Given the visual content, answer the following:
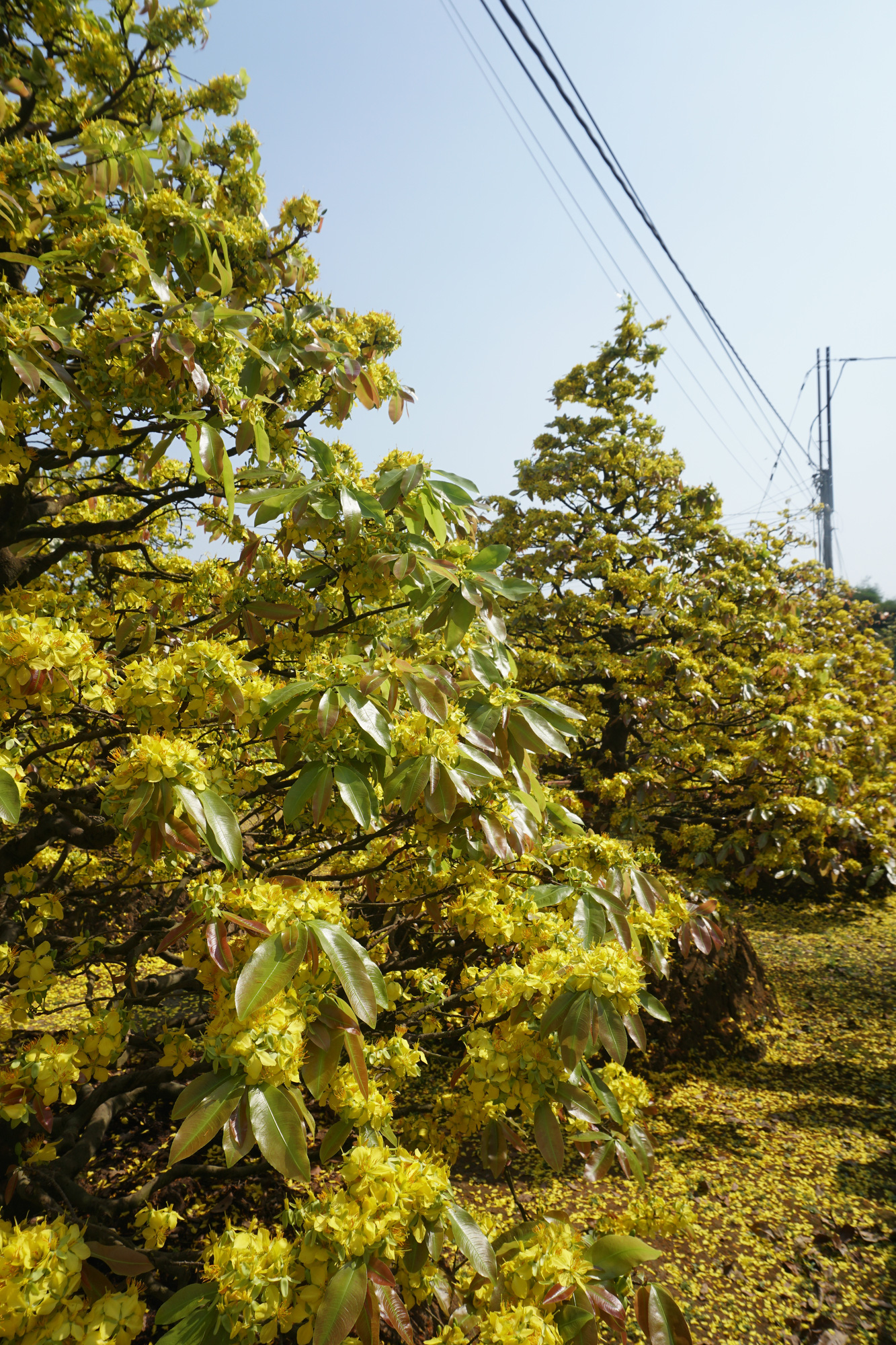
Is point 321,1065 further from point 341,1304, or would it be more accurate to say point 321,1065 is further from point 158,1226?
point 158,1226

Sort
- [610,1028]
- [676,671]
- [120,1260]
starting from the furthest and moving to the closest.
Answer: [676,671], [610,1028], [120,1260]

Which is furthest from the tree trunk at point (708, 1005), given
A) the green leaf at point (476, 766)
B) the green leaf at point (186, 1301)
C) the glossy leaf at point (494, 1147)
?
the green leaf at point (186, 1301)

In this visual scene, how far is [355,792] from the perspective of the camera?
1.30 m

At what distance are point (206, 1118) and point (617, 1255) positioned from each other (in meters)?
0.88

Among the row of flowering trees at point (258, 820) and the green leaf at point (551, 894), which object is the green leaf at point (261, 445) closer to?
the row of flowering trees at point (258, 820)

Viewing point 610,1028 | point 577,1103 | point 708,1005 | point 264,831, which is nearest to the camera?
point 610,1028

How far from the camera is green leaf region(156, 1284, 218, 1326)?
1.04 meters

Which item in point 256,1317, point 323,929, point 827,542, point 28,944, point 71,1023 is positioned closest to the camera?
point 256,1317

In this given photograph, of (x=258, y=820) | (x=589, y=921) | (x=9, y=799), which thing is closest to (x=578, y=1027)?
(x=589, y=921)

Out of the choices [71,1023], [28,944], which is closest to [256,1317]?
[28,944]

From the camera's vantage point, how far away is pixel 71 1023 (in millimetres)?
3879

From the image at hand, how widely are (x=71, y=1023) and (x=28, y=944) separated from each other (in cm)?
205

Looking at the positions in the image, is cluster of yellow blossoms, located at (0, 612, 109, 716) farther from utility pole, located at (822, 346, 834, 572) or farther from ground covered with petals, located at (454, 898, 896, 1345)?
utility pole, located at (822, 346, 834, 572)

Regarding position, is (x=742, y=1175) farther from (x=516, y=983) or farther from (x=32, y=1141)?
(x=32, y=1141)
